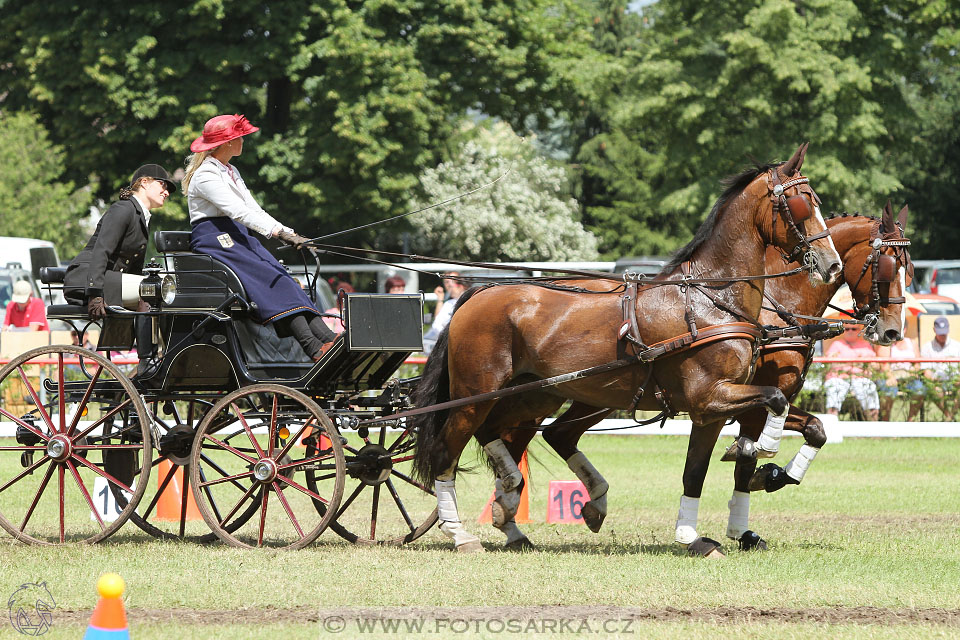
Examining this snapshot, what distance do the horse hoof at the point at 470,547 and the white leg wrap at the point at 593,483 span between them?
2.77 ft

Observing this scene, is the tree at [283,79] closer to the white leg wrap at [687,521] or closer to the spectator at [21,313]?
the spectator at [21,313]

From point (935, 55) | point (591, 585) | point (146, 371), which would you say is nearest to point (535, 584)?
point (591, 585)

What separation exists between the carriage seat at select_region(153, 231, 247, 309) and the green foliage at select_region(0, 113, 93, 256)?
1955 centimetres

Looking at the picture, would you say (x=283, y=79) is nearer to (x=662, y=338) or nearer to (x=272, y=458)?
(x=272, y=458)

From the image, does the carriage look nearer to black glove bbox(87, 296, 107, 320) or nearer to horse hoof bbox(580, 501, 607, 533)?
black glove bbox(87, 296, 107, 320)

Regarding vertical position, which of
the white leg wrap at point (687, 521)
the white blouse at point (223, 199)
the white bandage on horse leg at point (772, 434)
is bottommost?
the white leg wrap at point (687, 521)

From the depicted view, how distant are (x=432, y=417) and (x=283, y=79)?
63.6 ft

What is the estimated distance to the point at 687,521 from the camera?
7.95 meters

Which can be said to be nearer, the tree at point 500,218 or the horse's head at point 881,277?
the horse's head at point 881,277

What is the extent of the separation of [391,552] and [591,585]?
176 cm

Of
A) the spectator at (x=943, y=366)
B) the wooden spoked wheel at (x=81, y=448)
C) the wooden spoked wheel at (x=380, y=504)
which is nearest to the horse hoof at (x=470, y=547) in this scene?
the wooden spoked wheel at (x=380, y=504)

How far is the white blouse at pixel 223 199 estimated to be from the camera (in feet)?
26.0

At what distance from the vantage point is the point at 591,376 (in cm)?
788

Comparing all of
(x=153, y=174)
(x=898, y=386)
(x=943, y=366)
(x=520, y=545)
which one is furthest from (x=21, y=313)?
(x=943, y=366)
